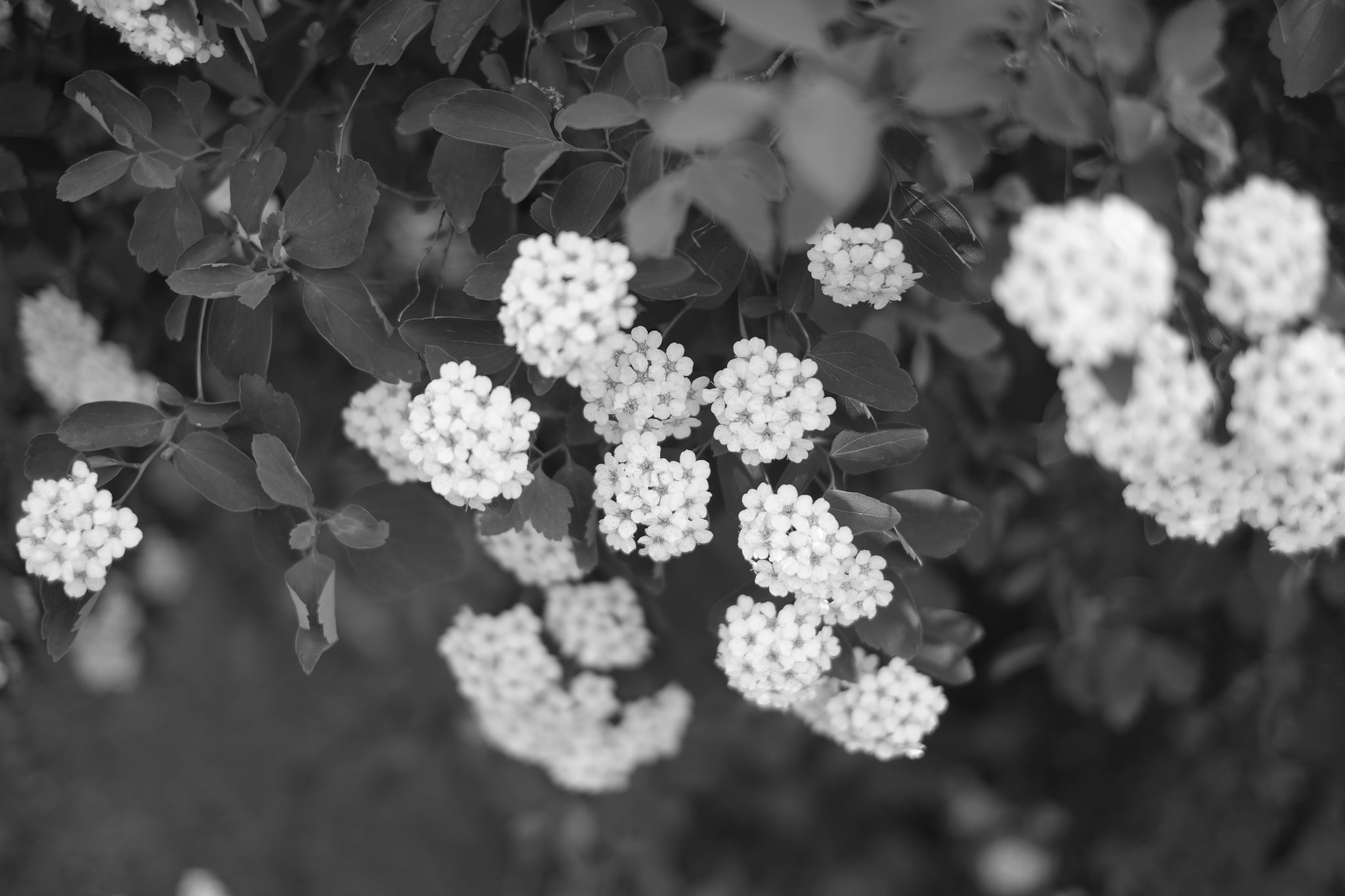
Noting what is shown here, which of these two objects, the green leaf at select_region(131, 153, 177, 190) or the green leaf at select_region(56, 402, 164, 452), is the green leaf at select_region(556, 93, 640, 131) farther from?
the green leaf at select_region(56, 402, 164, 452)

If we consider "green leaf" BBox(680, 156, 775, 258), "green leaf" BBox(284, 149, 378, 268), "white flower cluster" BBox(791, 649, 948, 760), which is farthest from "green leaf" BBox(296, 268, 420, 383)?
"white flower cluster" BBox(791, 649, 948, 760)

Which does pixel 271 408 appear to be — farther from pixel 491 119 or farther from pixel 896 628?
pixel 896 628

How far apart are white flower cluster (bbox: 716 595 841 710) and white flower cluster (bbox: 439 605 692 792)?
1.46 feet

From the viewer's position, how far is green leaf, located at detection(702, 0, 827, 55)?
0.78 metres

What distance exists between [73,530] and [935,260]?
3.58 feet

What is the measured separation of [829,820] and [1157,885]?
31.7 inches

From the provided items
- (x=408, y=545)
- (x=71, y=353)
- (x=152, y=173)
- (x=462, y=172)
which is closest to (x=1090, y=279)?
(x=462, y=172)

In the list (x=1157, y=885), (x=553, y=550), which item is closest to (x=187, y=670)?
(x=553, y=550)

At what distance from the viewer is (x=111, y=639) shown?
251cm

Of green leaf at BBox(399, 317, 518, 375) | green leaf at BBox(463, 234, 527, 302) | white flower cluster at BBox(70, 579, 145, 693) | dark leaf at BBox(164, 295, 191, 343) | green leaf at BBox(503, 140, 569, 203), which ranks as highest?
green leaf at BBox(503, 140, 569, 203)

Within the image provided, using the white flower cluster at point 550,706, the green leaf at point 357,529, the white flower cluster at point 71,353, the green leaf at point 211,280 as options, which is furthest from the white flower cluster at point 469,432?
the white flower cluster at point 71,353

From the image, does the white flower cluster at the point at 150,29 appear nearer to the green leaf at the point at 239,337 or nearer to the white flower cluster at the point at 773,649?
the green leaf at the point at 239,337

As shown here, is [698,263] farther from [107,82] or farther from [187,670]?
[187,670]

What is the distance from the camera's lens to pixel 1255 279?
896 mm
